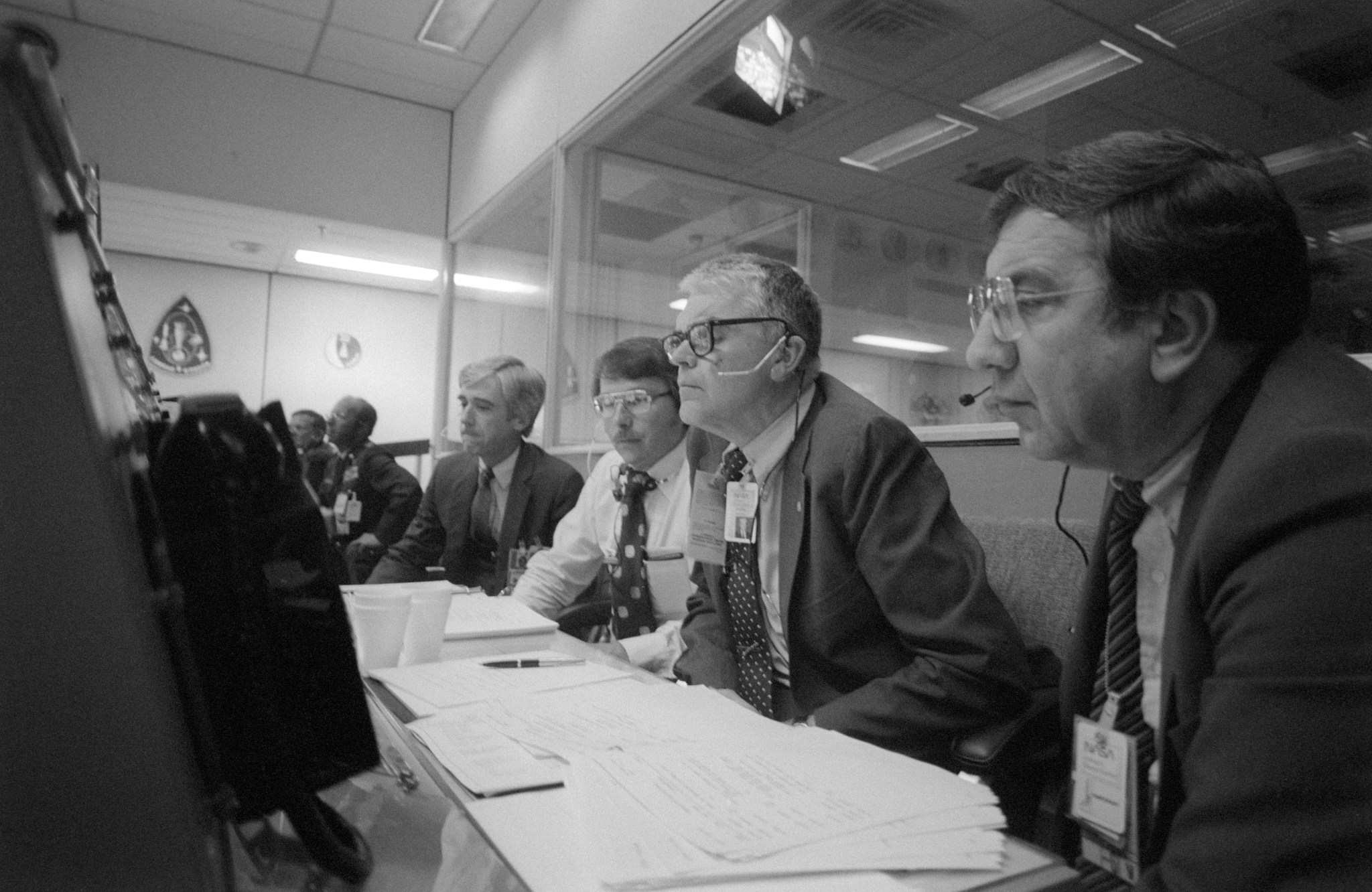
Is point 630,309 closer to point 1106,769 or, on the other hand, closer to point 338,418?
point 338,418

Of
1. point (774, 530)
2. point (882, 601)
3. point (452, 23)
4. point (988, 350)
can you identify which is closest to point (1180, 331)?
point (988, 350)

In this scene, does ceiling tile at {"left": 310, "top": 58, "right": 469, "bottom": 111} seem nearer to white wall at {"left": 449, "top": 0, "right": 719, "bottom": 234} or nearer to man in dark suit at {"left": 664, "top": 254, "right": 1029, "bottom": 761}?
white wall at {"left": 449, "top": 0, "right": 719, "bottom": 234}

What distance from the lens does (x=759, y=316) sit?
5.06ft

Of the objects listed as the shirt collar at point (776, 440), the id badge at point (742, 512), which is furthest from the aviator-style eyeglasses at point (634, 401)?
the id badge at point (742, 512)

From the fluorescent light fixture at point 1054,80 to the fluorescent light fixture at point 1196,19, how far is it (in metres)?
0.14

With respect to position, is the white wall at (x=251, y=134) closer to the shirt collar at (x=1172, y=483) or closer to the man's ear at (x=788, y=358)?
the man's ear at (x=788, y=358)

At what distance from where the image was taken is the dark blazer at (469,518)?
280cm

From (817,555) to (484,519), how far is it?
1.95 meters

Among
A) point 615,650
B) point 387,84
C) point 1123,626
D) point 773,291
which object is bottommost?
point 615,650

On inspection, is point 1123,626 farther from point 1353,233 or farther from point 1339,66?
point 1339,66

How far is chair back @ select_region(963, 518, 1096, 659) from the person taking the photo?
131 centimetres

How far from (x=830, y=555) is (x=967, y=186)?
8.98ft

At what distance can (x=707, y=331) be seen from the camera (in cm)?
156

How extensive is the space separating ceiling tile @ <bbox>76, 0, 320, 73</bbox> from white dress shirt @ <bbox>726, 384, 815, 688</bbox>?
431 centimetres
